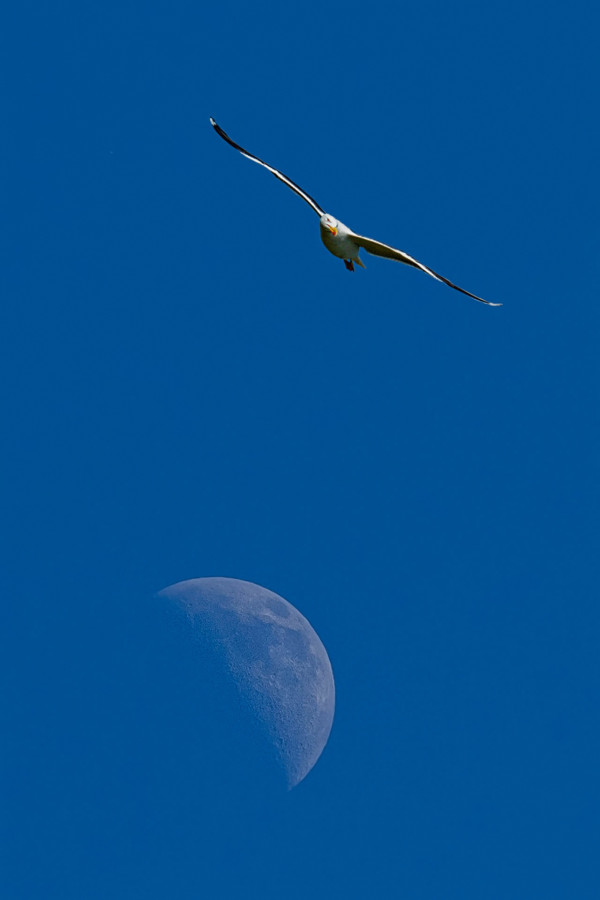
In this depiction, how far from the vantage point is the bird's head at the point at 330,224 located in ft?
174

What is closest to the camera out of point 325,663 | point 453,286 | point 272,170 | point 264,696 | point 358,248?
point 453,286

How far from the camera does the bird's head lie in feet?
174

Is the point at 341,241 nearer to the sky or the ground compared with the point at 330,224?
nearer to the ground

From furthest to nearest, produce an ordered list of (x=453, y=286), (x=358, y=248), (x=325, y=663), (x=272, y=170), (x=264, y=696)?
(x=325, y=663), (x=264, y=696), (x=272, y=170), (x=358, y=248), (x=453, y=286)

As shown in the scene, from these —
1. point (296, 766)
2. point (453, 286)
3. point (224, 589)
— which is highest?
point (453, 286)

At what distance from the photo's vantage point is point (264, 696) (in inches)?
2655

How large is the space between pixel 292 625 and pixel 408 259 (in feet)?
81.0

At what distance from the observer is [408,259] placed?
5147 cm

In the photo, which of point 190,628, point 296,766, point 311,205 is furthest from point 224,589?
point 311,205

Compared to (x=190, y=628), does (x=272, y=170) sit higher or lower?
higher

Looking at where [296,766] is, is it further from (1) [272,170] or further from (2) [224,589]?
(1) [272,170]

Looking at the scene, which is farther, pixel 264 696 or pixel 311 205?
pixel 264 696

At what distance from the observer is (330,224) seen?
5312cm

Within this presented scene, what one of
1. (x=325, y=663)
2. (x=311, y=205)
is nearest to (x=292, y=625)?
(x=325, y=663)
